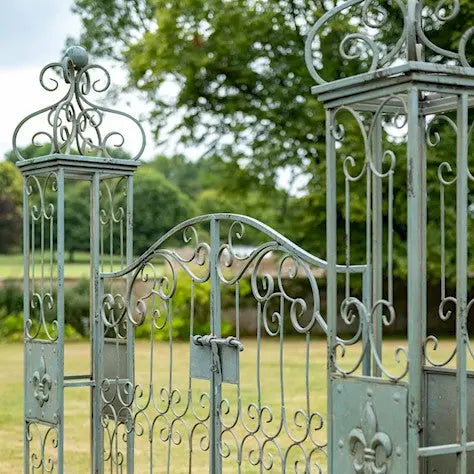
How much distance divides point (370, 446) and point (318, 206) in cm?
1762

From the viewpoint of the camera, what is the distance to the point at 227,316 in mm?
21203

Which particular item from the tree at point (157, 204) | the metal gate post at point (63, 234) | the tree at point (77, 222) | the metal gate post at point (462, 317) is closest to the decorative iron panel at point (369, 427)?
the metal gate post at point (462, 317)

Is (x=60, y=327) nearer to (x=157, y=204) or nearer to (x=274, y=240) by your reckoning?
(x=274, y=240)

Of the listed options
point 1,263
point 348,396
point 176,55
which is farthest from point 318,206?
point 348,396

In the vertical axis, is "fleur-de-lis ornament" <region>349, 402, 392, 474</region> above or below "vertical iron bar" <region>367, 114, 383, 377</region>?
below

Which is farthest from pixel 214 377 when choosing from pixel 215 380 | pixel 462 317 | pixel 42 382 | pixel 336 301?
pixel 462 317

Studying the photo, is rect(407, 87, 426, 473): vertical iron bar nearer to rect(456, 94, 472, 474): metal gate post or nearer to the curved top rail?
rect(456, 94, 472, 474): metal gate post

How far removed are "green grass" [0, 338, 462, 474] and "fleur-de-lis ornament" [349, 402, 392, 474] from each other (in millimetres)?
4147

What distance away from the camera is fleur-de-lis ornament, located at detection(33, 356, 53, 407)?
6.24m

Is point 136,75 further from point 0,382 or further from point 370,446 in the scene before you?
point 370,446

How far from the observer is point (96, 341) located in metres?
6.33

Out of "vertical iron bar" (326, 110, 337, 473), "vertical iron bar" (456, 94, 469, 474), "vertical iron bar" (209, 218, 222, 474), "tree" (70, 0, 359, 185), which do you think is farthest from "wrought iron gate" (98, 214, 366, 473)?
"tree" (70, 0, 359, 185)

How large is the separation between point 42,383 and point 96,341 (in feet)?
1.38

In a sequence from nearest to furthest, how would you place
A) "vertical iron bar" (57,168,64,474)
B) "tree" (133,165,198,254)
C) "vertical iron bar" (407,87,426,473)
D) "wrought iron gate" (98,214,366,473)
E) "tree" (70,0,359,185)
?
"vertical iron bar" (407,87,426,473), "wrought iron gate" (98,214,366,473), "vertical iron bar" (57,168,64,474), "tree" (70,0,359,185), "tree" (133,165,198,254)
